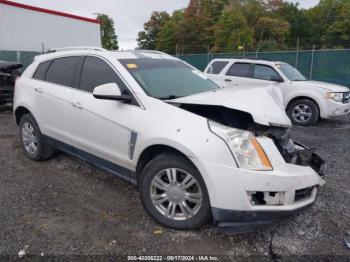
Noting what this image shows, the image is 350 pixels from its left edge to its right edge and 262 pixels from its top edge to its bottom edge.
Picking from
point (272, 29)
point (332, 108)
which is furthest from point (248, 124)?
point (272, 29)

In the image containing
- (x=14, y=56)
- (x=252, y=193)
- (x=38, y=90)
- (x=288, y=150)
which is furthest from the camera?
(x=14, y=56)

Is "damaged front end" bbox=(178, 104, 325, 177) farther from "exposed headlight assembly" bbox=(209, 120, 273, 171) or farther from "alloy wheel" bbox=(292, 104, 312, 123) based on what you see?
"alloy wheel" bbox=(292, 104, 312, 123)

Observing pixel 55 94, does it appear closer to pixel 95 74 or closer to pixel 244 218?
pixel 95 74

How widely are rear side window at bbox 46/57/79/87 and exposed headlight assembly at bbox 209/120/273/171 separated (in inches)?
88.7

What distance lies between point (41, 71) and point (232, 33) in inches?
1572

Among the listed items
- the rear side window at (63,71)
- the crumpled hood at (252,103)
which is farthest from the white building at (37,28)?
the crumpled hood at (252,103)

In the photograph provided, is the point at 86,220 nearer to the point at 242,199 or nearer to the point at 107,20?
the point at 242,199

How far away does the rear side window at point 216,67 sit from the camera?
973 cm

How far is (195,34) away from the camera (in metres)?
53.1

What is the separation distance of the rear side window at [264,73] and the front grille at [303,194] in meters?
6.38

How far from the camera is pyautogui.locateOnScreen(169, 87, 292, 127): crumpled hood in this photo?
3043 mm

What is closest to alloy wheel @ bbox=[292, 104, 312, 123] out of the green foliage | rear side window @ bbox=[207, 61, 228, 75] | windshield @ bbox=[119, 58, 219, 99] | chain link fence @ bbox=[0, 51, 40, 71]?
rear side window @ bbox=[207, 61, 228, 75]

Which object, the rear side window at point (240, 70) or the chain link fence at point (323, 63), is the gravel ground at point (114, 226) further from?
the chain link fence at point (323, 63)

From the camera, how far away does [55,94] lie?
430 cm
